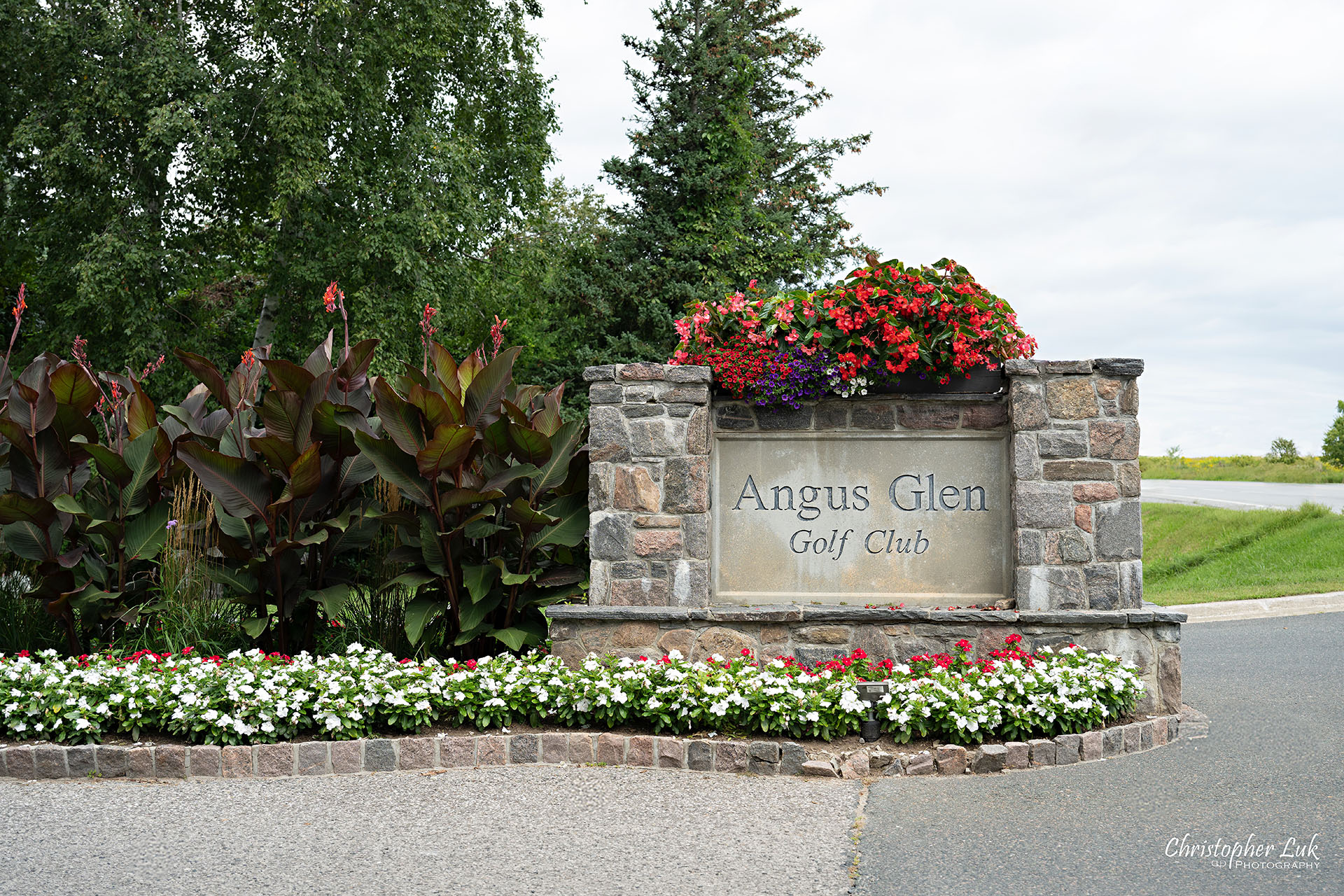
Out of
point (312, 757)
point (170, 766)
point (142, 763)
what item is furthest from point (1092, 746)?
point (142, 763)

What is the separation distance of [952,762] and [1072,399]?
216 centimetres

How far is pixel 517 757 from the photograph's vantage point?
4.89 meters

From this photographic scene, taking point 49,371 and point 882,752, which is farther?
point 49,371

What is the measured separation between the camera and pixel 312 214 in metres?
15.6

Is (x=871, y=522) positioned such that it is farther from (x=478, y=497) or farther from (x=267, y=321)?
(x=267, y=321)

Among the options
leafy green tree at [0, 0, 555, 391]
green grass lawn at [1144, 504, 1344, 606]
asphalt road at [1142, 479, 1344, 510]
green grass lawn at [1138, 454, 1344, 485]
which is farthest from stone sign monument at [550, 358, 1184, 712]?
green grass lawn at [1138, 454, 1344, 485]

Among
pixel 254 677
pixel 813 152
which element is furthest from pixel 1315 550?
pixel 813 152

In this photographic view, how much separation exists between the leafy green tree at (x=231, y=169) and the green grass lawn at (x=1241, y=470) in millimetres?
25215

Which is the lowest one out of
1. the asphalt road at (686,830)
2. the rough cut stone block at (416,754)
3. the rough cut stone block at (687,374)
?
the asphalt road at (686,830)

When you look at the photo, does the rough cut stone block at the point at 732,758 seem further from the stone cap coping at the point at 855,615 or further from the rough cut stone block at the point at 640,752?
the stone cap coping at the point at 855,615

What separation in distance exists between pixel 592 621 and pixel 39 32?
47.3 feet

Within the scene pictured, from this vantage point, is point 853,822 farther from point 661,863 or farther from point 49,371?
point 49,371

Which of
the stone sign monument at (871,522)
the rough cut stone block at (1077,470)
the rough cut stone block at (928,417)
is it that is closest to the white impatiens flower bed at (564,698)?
the stone sign monument at (871,522)

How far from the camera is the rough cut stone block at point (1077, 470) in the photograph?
561 centimetres
